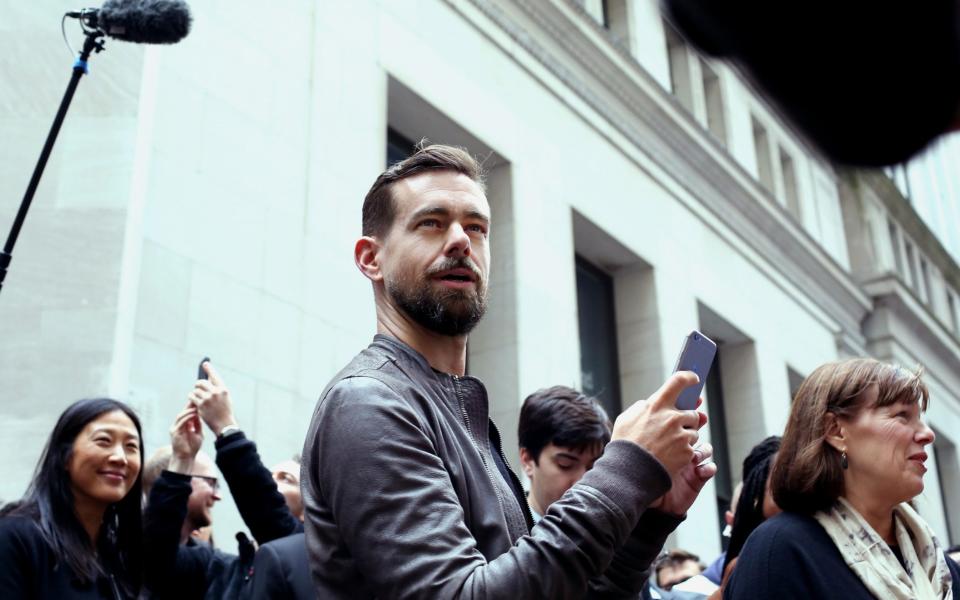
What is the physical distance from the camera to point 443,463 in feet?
7.85

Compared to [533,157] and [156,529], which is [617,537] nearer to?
[156,529]

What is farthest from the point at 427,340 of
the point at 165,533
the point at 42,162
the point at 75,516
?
the point at 165,533

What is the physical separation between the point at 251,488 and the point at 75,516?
0.82 meters

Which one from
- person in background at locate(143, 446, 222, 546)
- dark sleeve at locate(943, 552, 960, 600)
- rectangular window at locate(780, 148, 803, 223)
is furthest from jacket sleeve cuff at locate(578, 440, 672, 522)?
rectangular window at locate(780, 148, 803, 223)

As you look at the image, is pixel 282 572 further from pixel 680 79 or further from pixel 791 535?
pixel 680 79

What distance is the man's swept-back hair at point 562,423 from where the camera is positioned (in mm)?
4684

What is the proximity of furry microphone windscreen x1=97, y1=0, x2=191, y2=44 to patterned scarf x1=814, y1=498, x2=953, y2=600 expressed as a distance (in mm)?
3258

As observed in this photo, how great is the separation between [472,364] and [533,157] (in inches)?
106

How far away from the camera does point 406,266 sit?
2734 mm

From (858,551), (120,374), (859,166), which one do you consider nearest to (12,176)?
(120,374)

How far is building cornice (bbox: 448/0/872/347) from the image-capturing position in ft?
43.3

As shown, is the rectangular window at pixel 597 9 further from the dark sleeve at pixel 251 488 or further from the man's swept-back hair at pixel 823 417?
the man's swept-back hair at pixel 823 417

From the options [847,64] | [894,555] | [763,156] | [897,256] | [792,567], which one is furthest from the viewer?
[897,256]

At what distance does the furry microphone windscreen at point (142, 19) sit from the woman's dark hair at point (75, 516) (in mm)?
→ 1594
